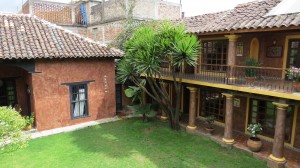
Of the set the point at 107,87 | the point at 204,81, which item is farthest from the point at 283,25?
the point at 107,87

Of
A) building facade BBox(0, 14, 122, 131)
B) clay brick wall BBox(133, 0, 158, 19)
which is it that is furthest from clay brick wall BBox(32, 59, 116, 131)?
clay brick wall BBox(133, 0, 158, 19)

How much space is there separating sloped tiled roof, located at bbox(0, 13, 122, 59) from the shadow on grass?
14.3 ft

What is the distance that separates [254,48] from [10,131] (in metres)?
10.7

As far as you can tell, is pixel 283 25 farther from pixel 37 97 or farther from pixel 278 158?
pixel 37 97

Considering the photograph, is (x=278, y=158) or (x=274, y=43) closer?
(x=278, y=158)

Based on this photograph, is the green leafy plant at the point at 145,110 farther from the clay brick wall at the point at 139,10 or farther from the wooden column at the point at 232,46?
the clay brick wall at the point at 139,10

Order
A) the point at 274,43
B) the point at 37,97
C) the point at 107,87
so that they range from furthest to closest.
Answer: the point at 107,87 < the point at 37,97 < the point at 274,43

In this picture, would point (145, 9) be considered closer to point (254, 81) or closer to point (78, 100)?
point (78, 100)

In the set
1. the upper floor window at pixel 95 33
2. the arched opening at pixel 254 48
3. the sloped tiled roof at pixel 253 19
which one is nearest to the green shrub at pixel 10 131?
the sloped tiled roof at pixel 253 19

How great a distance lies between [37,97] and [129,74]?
5.03 meters

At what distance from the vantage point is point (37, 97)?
1236 cm

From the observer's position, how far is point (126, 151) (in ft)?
34.2

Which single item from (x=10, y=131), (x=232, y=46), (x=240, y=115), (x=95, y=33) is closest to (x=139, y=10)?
(x=95, y=33)

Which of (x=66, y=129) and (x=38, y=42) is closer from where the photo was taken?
(x=38, y=42)
